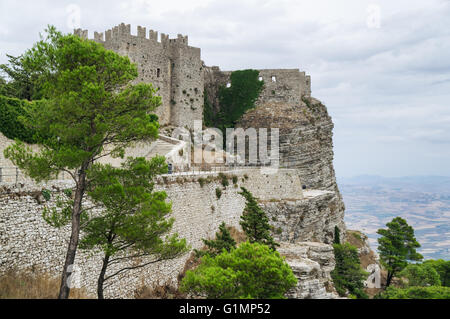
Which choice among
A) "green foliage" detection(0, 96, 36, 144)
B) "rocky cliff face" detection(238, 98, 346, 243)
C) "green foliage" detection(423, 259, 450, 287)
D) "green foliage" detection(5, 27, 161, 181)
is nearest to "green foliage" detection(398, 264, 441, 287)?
"green foliage" detection(423, 259, 450, 287)

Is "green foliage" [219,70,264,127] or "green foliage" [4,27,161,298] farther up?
"green foliage" [219,70,264,127]

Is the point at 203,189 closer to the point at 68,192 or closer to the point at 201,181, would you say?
the point at 201,181

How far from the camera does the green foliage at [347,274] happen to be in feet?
92.4

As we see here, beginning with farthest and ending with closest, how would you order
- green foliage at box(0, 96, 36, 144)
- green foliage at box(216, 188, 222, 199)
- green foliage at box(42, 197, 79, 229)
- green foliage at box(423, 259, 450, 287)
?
green foliage at box(423, 259, 450, 287), green foliage at box(216, 188, 222, 199), green foliage at box(0, 96, 36, 144), green foliage at box(42, 197, 79, 229)

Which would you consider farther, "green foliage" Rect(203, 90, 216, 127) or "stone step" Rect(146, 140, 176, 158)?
"green foliage" Rect(203, 90, 216, 127)

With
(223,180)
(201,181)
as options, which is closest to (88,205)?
(201,181)

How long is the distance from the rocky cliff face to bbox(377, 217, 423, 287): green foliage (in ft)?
17.4

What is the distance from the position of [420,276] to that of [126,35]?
31863mm

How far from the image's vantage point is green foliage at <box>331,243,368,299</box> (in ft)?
92.4

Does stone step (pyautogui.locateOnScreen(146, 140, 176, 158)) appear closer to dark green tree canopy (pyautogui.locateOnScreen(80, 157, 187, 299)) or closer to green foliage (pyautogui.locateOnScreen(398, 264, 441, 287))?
dark green tree canopy (pyautogui.locateOnScreen(80, 157, 187, 299))
